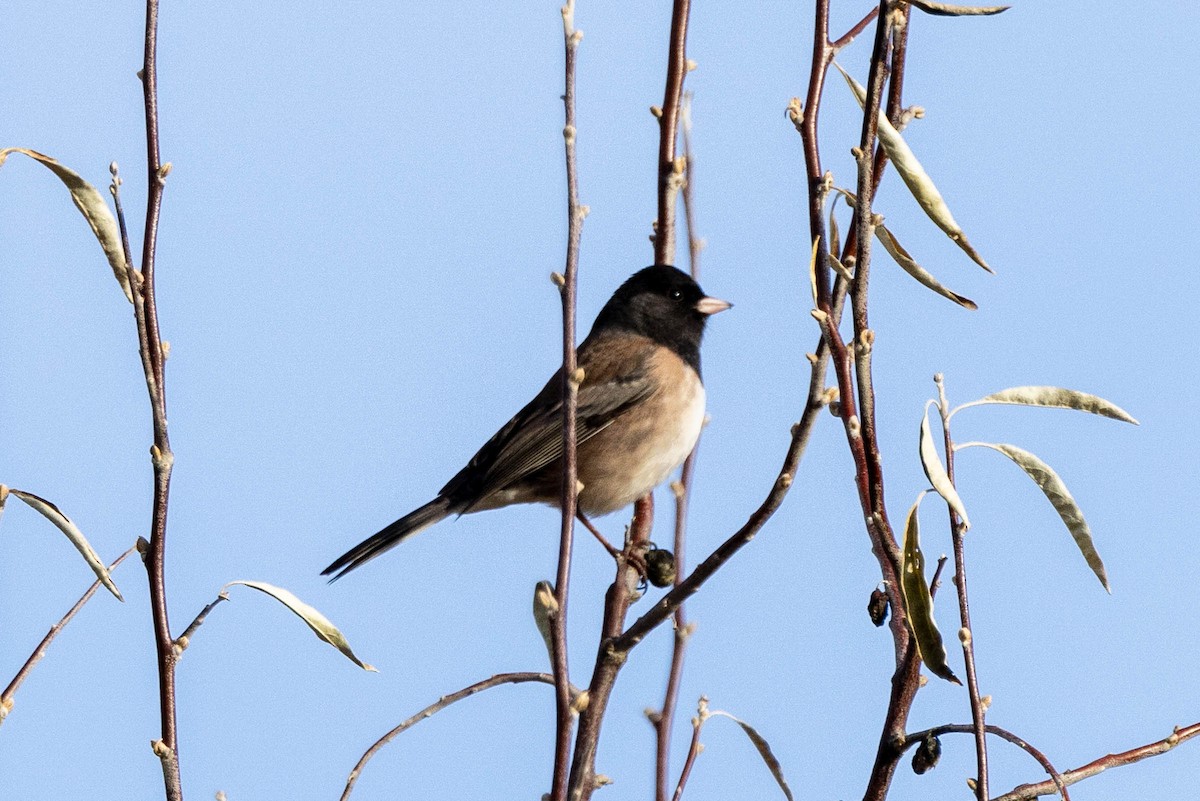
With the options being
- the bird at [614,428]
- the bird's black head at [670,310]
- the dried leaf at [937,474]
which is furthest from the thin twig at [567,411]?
the bird's black head at [670,310]

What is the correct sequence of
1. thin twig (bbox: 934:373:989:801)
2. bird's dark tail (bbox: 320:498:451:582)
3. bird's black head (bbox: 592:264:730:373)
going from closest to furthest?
thin twig (bbox: 934:373:989:801)
bird's dark tail (bbox: 320:498:451:582)
bird's black head (bbox: 592:264:730:373)

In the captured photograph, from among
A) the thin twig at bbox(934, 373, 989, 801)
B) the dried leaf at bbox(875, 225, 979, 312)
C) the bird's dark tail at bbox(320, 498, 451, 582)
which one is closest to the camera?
Answer: the thin twig at bbox(934, 373, 989, 801)

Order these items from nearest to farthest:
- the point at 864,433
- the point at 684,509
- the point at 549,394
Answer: the point at 864,433, the point at 684,509, the point at 549,394

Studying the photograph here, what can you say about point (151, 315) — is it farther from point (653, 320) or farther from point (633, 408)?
point (653, 320)

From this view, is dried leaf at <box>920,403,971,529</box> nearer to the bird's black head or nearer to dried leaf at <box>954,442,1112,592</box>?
dried leaf at <box>954,442,1112,592</box>

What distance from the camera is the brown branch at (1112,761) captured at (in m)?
1.42

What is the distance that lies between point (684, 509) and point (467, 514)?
1873mm

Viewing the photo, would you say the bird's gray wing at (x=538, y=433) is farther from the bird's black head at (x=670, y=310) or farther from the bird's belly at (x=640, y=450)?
the bird's black head at (x=670, y=310)

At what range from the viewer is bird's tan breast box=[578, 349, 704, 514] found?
3.74 meters

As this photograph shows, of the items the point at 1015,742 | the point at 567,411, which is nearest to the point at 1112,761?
the point at 1015,742

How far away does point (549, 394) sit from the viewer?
4102 mm

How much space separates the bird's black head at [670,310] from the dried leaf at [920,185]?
8.17 feet

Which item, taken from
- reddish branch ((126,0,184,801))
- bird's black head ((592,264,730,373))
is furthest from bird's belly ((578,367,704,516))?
reddish branch ((126,0,184,801))

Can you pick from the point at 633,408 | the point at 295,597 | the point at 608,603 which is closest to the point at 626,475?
the point at 633,408
